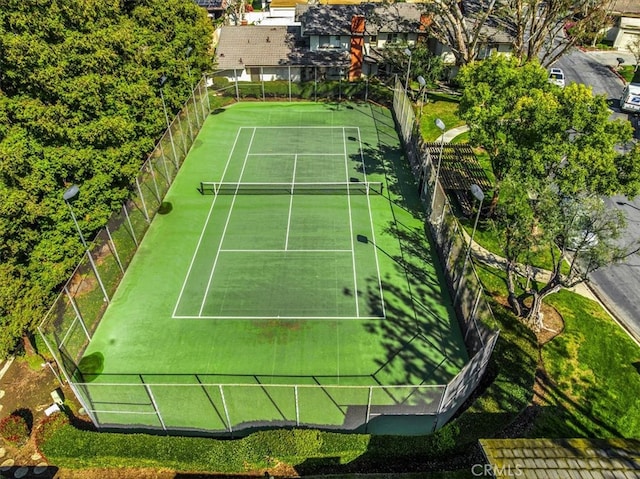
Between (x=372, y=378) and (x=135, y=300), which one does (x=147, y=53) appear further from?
(x=372, y=378)

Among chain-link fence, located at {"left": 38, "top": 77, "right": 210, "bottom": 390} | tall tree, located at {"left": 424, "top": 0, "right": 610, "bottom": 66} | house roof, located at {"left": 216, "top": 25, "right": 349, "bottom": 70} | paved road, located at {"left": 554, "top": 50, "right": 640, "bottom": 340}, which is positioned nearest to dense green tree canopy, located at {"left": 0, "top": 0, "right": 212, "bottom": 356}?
chain-link fence, located at {"left": 38, "top": 77, "right": 210, "bottom": 390}

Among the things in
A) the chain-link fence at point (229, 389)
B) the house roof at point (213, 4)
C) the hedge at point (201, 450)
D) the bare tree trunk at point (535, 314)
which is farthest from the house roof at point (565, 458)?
the house roof at point (213, 4)

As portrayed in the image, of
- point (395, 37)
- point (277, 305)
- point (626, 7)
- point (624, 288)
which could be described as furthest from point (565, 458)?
point (626, 7)

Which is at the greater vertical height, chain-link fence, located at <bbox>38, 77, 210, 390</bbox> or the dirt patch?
chain-link fence, located at <bbox>38, 77, 210, 390</bbox>

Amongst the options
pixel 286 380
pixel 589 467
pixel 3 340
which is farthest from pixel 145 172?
pixel 589 467

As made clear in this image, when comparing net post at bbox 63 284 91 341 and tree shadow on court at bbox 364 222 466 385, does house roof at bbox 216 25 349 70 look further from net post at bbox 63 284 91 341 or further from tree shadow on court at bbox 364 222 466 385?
net post at bbox 63 284 91 341

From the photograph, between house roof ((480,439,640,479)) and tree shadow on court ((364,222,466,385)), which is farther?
tree shadow on court ((364,222,466,385))
